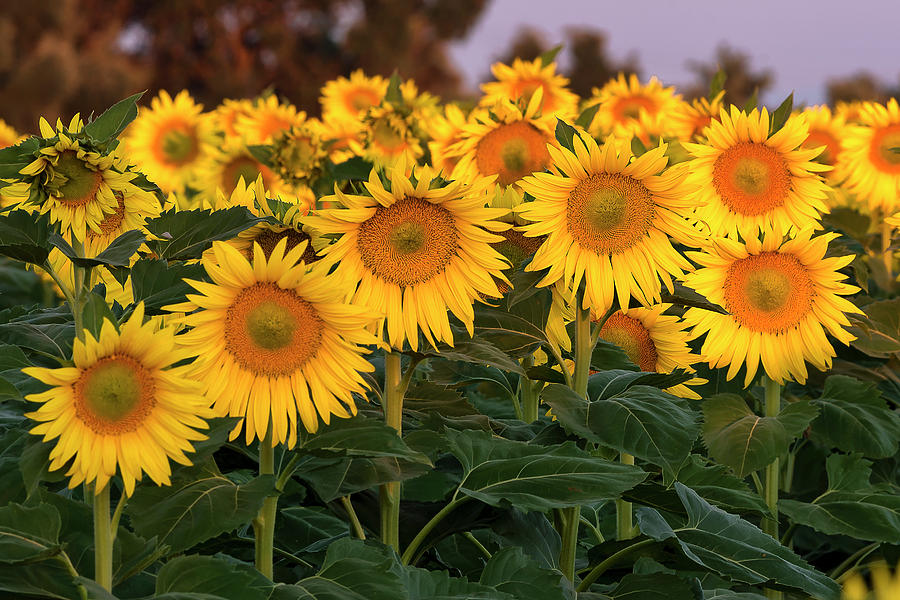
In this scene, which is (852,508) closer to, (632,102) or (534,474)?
(534,474)

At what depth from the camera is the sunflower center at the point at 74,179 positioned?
203 cm

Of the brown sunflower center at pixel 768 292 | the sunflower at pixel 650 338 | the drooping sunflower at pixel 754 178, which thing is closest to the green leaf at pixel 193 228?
the sunflower at pixel 650 338

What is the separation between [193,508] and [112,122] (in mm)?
770

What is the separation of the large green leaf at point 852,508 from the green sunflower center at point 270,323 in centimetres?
150

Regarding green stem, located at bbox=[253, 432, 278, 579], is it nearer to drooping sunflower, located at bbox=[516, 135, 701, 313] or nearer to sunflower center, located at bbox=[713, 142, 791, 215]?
drooping sunflower, located at bbox=[516, 135, 701, 313]

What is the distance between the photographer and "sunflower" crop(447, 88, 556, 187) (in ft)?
10.7

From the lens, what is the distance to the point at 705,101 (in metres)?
4.45

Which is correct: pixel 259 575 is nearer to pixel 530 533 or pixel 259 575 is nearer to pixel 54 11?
pixel 530 533

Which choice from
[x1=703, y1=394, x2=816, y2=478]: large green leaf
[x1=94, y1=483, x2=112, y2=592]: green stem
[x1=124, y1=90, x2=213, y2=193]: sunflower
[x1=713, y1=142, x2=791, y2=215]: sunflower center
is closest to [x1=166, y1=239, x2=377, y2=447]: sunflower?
[x1=94, y1=483, x2=112, y2=592]: green stem

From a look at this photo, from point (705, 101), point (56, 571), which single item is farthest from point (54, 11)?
point (56, 571)

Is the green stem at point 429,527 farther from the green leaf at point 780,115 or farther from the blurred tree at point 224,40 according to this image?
the blurred tree at point 224,40

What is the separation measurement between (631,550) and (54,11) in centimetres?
3420

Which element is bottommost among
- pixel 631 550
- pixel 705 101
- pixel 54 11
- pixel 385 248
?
pixel 631 550

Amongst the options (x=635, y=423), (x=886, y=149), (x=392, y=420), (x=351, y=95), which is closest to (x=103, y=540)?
(x=392, y=420)
